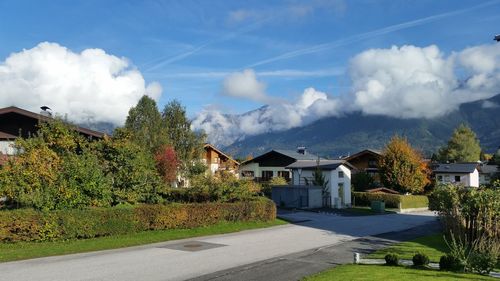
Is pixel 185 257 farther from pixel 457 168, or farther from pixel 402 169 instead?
pixel 457 168

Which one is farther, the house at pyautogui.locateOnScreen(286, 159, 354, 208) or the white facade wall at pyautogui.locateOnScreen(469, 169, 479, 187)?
the white facade wall at pyautogui.locateOnScreen(469, 169, 479, 187)

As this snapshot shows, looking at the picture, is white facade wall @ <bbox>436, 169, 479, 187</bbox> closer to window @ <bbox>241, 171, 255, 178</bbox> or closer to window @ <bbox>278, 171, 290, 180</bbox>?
window @ <bbox>278, 171, 290, 180</bbox>

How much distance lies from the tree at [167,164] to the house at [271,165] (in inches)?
877

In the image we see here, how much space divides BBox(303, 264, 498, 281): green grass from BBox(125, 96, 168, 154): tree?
39644 mm

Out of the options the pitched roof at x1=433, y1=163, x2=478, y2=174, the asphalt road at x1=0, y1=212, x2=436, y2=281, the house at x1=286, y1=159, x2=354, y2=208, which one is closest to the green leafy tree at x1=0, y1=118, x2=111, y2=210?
the asphalt road at x1=0, y1=212, x2=436, y2=281

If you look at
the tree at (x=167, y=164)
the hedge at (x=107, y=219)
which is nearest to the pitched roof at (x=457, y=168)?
the tree at (x=167, y=164)

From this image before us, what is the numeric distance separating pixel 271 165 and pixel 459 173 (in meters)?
31.6

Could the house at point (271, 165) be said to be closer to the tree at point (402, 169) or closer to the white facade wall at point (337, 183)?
the tree at point (402, 169)

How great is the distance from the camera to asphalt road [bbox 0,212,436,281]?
16547 mm

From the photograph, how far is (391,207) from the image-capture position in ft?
171

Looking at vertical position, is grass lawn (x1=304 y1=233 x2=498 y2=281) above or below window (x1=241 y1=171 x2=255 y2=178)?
below

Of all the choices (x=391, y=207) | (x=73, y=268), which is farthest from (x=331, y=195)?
(x=73, y=268)

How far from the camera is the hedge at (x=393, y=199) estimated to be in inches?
2030

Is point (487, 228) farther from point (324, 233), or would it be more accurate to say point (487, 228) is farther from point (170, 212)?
point (170, 212)
